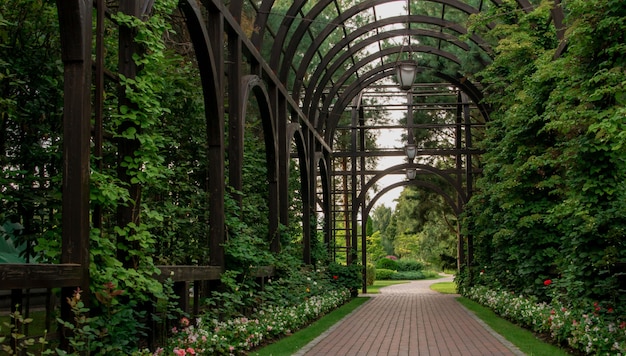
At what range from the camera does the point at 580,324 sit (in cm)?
820

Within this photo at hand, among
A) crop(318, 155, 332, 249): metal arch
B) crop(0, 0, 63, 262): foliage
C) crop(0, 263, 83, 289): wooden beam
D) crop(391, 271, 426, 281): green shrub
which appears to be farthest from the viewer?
Answer: crop(391, 271, 426, 281): green shrub

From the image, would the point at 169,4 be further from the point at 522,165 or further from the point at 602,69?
the point at 522,165

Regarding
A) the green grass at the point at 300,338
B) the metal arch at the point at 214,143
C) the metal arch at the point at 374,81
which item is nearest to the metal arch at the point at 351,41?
the metal arch at the point at 374,81

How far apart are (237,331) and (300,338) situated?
7.97 ft

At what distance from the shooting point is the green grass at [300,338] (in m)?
8.99

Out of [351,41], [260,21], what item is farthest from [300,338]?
[351,41]

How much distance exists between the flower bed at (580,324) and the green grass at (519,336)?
0.16 m

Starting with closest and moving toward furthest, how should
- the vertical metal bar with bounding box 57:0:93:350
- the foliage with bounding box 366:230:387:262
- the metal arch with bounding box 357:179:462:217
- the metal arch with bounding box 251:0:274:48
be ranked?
1. the vertical metal bar with bounding box 57:0:93:350
2. the metal arch with bounding box 251:0:274:48
3. the metal arch with bounding box 357:179:462:217
4. the foliage with bounding box 366:230:387:262

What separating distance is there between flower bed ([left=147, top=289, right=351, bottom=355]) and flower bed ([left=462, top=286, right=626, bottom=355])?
370cm

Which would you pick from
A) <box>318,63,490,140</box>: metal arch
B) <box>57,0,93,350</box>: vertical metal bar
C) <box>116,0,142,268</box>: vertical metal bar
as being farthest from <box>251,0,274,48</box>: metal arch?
<box>318,63,490,140</box>: metal arch

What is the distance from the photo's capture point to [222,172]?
30.3 feet

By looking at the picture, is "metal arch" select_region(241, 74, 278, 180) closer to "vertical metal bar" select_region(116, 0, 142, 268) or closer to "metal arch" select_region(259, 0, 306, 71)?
"metal arch" select_region(259, 0, 306, 71)

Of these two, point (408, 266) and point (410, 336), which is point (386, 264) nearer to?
point (408, 266)

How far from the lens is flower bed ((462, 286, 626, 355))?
24.5 ft
